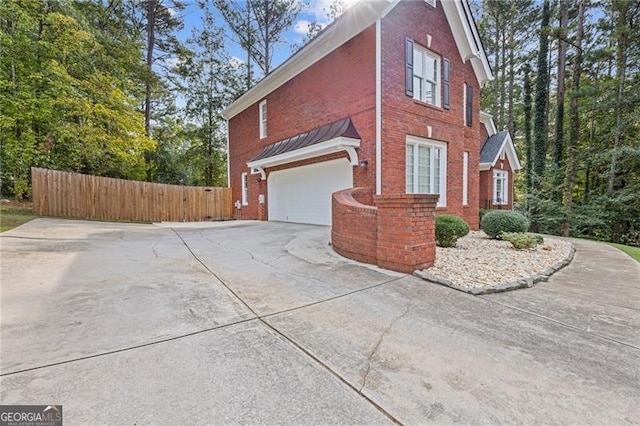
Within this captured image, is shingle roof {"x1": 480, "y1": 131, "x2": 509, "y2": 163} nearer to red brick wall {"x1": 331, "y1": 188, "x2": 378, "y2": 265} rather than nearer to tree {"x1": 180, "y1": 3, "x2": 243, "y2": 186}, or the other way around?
red brick wall {"x1": 331, "y1": 188, "x2": 378, "y2": 265}

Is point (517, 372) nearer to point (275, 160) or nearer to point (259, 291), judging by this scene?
point (259, 291)

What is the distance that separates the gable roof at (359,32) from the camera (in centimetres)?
843

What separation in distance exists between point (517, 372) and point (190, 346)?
2634 millimetres

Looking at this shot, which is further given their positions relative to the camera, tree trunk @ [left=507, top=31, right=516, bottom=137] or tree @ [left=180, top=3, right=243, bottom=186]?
tree @ [left=180, top=3, right=243, bottom=186]

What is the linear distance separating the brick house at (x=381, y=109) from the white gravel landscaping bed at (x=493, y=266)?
3035mm

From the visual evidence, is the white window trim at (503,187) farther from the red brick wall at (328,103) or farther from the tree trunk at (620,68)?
the red brick wall at (328,103)

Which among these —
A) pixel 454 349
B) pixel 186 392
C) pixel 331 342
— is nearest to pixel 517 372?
pixel 454 349

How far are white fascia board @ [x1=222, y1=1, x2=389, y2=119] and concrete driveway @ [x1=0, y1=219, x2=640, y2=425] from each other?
25.3ft

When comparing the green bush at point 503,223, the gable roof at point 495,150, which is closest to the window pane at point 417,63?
the green bush at point 503,223

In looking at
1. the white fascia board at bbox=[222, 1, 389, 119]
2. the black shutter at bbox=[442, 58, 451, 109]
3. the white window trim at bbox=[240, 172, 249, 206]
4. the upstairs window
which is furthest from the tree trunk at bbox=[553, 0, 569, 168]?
the white window trim at bbox=[240, 172, 249, 206]

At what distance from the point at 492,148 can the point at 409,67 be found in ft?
34.4

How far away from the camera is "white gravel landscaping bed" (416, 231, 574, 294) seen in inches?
171

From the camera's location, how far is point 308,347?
8.23 ft

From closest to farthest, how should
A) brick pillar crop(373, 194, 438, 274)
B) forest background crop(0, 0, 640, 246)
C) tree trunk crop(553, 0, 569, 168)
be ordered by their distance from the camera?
brick pillar crop(373, 194, 438, 274) < forest background crop(0, 0, 640, 246) < tree trunk crop(553, 0, 569, 168)
